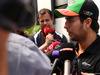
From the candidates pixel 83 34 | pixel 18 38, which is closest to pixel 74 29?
pixel 83 34

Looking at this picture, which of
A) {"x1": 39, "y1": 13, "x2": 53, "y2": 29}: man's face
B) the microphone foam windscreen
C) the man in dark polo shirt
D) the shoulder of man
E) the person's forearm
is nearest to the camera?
the person's forearm

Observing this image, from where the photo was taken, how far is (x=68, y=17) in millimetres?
1457

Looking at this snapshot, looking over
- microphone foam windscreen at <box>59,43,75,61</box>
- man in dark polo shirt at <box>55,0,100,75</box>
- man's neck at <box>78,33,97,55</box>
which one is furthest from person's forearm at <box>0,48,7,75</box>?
man's neck at <box>78,33,97,55</box>

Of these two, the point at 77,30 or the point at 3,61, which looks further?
the point at 77,30

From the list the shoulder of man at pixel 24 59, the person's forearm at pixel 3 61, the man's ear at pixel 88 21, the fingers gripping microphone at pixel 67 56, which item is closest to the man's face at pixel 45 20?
the man's ear at pixel 88 21

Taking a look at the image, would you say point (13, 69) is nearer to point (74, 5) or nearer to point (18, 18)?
point (18, 18)

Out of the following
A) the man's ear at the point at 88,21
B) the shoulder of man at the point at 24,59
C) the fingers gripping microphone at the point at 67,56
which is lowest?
the fingers gripping microphone at the point at 67,56

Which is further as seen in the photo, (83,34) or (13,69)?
(83,34)

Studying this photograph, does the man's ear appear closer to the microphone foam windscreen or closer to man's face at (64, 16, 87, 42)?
Answer: man's face at (64, 16, 87, 42)

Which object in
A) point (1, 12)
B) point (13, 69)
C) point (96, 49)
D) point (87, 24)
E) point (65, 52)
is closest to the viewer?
point (1, 12)

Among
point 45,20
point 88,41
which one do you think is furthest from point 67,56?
point 45,20

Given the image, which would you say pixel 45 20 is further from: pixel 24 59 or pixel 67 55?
pixel 24 59

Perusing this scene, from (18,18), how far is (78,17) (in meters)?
1.27

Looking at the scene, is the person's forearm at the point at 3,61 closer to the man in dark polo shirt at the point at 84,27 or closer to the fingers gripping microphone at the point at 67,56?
the fingers gripping microphone at the point at 67,56
